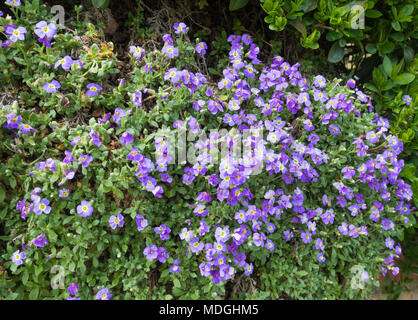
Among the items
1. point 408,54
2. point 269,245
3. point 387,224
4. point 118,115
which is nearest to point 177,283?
point 269,245

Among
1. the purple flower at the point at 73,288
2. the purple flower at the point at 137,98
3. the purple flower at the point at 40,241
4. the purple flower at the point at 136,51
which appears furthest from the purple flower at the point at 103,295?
the purple flower at the point at 136,51

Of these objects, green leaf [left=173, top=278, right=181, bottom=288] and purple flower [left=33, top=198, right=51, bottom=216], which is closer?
purple flower [left=33, top=198, right=51, bottom=216]

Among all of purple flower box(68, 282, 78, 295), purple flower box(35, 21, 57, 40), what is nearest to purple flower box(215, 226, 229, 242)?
purple flower box(68, 282, 78, 295)

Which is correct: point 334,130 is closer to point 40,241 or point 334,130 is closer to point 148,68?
point 148,68

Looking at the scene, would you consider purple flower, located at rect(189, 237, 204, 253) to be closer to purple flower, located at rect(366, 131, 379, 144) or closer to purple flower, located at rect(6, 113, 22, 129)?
purple flower, located at rect(6, 113, 22, 129)

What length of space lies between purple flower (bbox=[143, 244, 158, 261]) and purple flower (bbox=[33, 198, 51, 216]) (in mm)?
519

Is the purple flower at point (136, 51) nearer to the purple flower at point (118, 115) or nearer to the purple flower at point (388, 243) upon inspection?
the purple flower at point (118, 115)

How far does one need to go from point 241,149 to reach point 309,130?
521 millimetres

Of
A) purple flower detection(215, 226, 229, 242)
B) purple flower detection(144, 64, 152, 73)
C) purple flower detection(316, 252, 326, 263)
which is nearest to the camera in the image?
purple flower detection(215, 226, 229, 242)

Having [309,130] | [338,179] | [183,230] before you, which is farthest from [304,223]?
[183,230]

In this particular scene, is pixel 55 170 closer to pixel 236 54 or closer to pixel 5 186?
pixel 5 186

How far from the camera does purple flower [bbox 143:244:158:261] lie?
5.89 ft

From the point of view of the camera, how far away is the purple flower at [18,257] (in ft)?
5.51

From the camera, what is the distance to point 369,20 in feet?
8.11
